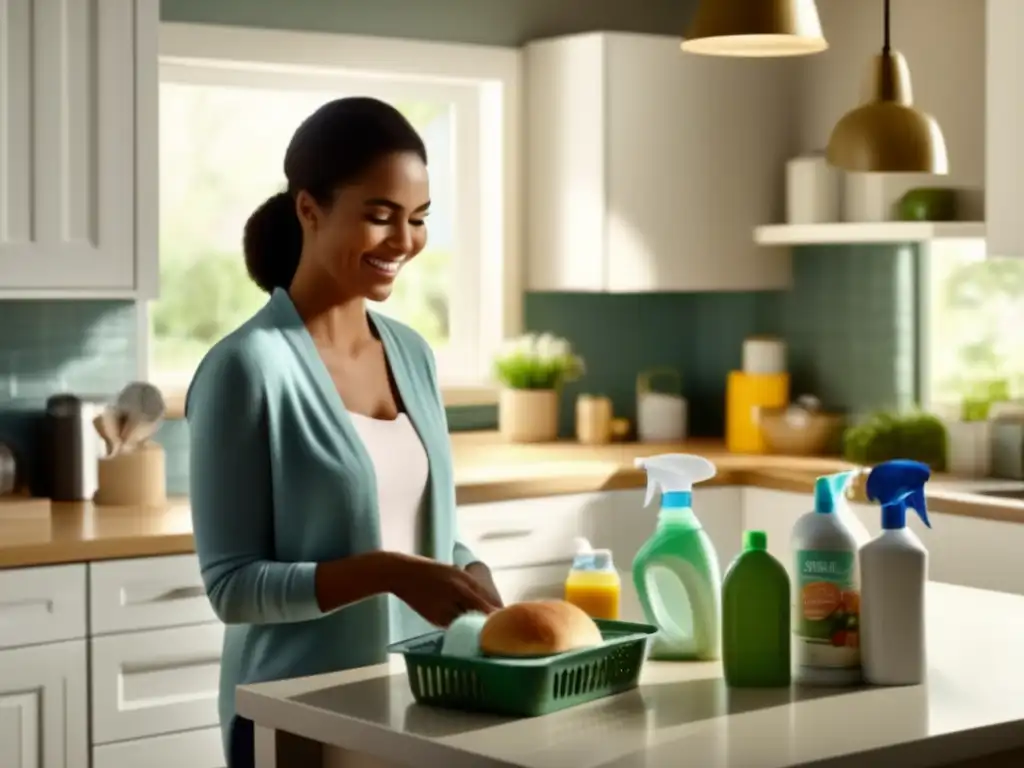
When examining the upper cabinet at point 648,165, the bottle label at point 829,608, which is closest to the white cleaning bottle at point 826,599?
the bottle label at point 829,608

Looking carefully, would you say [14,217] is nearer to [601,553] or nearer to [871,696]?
[601,553]

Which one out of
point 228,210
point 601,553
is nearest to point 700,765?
point 601,553

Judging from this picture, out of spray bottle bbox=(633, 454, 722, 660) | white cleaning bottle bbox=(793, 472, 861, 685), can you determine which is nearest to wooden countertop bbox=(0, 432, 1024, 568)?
spray bottle bbox=(633, 454, 722, 660)

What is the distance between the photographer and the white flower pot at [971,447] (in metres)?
4.53

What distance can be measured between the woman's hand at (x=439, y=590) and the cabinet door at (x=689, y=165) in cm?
255

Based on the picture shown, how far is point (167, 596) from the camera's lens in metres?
3.66

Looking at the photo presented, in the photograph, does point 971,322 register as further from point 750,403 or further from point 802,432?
point 750,403

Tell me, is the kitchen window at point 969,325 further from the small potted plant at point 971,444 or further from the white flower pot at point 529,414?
the white flower pot at point 529,414

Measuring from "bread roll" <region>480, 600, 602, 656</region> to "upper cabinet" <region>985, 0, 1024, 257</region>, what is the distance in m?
2.24

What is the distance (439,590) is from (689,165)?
9.12ft

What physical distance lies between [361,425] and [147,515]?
1.30 m

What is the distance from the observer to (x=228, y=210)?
15.6 feet

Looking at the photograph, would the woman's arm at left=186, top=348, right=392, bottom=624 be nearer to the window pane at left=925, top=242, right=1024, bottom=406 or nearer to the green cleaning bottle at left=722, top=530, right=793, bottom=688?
the green cleaning bottle at left=722, top=530, right=793, bottom=688

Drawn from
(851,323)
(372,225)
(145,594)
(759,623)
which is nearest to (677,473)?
(759,623)
